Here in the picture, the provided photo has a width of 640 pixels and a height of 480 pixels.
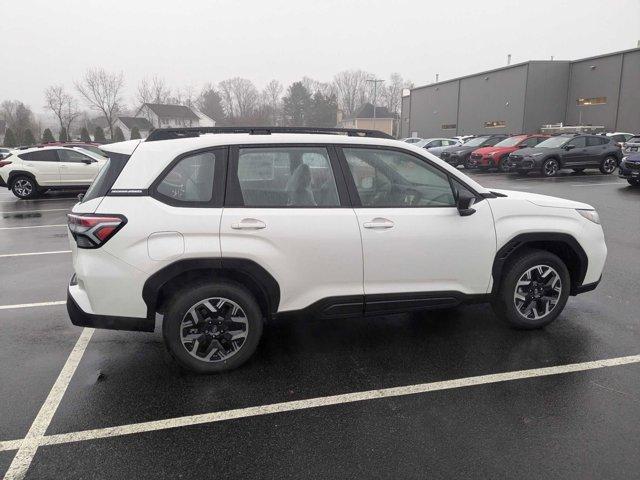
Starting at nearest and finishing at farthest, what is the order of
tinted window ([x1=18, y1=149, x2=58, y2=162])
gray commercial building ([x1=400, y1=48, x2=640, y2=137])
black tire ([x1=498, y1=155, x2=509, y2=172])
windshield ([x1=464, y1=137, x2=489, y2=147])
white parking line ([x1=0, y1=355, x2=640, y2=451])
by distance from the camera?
white parking line ([x1=0, y1=355, x2=640, y2=451])
tinted window ([x1=18, y1=149, x2=58, y2=162])
black tire ([x1=498, y1=155, x2=509, y2=172])
windshield ([x1=464, y1=137, x2=489, y2=147])
gray commercial building ([x1=400, y1=48, x2=640, y2=137])

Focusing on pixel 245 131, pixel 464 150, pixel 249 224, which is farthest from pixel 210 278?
pixel 464 150

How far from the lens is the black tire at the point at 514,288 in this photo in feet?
13.9

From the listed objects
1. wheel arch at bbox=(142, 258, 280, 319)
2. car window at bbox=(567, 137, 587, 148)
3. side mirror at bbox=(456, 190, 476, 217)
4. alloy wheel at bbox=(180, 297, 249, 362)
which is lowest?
alloy wheel at bbox=(180, 297, 249, 362)

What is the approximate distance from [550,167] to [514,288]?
17.1m

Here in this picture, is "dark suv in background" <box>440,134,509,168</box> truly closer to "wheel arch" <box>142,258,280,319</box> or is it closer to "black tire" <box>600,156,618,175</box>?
"black tire" <box>600,156,618,175</box>

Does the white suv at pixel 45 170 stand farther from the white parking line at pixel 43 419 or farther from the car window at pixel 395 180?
the car window at pixel 395 180

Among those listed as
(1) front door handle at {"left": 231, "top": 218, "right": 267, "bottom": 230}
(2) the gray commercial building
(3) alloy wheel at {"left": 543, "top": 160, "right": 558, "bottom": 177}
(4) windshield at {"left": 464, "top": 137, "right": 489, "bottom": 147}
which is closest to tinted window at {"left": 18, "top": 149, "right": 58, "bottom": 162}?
(1) front door handle at {"left": 231, "top": 218, "right": 267, "bottom": 230}

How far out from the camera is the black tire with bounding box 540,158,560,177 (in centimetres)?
1914

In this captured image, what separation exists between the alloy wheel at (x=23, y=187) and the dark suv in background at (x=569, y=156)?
1777cm

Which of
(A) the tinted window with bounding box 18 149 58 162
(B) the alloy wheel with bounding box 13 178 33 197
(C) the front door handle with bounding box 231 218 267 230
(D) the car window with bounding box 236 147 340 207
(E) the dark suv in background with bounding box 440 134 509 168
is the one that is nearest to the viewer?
(C) the front door handle with bounding box 231 218 267 230

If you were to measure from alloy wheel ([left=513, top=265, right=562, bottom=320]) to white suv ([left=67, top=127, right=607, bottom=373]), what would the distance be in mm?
127

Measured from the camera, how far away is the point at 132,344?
428cm

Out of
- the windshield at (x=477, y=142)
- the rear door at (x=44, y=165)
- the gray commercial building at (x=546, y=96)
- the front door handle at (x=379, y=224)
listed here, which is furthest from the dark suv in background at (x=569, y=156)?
the front door handle at (x=379, y=224)

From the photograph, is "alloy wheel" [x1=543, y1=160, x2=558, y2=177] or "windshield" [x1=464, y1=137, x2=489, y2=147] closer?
"alloy wheel" [x1=543, y1=160, x2=558, y2=177]
